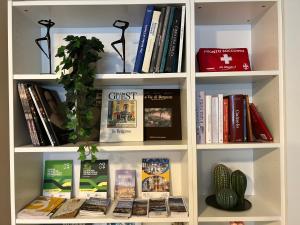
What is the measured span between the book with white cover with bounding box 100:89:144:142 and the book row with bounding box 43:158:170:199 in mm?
190

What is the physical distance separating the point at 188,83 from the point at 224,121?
266 millimetres

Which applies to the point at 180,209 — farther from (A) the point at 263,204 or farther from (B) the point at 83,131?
(B) the point at 83,131

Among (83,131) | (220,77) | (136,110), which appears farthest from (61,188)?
(220,77)

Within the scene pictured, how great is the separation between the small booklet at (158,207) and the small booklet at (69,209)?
13.8 inches

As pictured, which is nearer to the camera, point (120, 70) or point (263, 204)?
point (263, 204)

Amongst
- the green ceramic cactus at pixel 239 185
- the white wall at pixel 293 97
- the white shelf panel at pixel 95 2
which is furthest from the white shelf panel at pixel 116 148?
the white shelf panel at pixel 95 2

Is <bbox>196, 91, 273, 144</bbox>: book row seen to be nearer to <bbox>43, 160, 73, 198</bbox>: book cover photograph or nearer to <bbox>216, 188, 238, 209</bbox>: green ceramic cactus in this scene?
<bbox>216, 188, 238, 209</bbox>: green ceramic cactus

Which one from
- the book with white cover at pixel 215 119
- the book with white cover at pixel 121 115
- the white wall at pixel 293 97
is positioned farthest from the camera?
the book with white cover at pixel 121 115

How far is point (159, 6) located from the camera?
1.21 metres

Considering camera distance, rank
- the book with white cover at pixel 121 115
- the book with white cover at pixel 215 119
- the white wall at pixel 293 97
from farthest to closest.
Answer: the book with white cover at pixel 121 115, the book with white cover at pixel 215 119, the white wall at pixel 293 97

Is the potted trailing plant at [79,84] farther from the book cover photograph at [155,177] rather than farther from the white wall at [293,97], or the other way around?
the white wall at [293,97]

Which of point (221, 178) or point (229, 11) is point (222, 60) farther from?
point (221, 178)

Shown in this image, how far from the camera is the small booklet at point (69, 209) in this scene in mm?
1185

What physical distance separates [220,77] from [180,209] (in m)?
0.64
